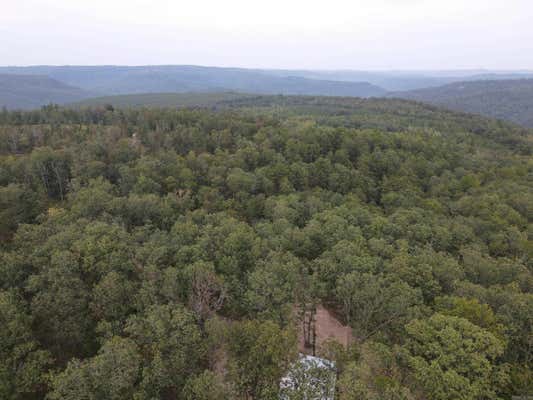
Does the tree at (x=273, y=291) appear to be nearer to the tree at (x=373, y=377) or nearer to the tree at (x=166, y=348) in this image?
the tree at (x=166, y=348)

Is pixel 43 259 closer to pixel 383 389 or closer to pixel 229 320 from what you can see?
pixel 229 320

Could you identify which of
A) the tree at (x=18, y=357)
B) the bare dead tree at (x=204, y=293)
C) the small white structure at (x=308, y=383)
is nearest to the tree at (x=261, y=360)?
the small white structure at (x=308, y=383)

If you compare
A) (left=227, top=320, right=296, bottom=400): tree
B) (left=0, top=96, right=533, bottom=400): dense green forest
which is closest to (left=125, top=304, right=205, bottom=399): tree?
(left=0, top=96, right=533, bottom=400): dense green forest

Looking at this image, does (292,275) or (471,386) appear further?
(292,275)

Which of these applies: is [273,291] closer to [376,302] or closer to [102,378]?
[376,302]

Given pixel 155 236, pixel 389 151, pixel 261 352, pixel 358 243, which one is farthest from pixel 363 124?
pixel 261 352

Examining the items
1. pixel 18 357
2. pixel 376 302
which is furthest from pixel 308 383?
pixel 18 357
